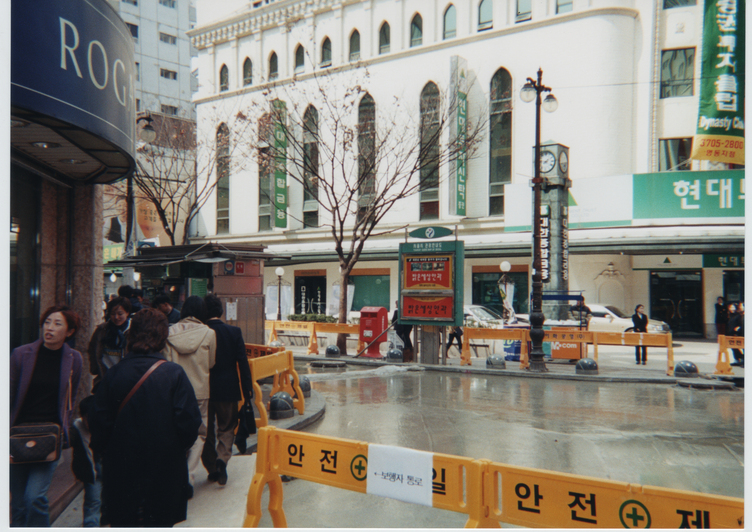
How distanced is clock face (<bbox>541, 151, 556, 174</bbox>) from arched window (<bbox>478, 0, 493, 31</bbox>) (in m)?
7.87

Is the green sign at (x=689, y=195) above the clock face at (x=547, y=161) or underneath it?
underneath

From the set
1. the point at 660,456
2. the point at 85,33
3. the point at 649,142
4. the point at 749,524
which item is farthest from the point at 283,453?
the point at 649,142

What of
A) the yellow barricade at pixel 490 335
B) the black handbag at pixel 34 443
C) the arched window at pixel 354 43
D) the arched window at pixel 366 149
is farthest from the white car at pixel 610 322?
the black handbag at pixel 34 443

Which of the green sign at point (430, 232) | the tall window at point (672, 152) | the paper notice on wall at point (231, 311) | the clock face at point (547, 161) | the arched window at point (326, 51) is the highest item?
the arched window at point (326, 51)

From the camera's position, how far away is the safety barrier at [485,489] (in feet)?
9.72

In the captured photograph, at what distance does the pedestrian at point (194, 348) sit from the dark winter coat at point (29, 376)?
112 centimetres

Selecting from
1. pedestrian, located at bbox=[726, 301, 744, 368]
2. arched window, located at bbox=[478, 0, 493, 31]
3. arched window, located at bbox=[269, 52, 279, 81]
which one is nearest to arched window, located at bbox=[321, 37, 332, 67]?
arched window, located at bbox=[269, 52, 279, 81]

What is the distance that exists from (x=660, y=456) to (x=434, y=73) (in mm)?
22281

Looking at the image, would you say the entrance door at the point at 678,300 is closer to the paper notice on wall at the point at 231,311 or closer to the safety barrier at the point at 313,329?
the safety barrier at the point at 313,329

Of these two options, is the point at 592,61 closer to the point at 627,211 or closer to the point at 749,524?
the point at 627,211

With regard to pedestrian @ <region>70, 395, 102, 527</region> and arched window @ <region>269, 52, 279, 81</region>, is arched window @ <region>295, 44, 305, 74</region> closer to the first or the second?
A: arched window @ <region>269, 52, 279, 81</region>

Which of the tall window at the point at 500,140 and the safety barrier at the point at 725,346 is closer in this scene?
the safety barrier at the point at 725,346

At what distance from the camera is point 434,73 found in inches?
1035

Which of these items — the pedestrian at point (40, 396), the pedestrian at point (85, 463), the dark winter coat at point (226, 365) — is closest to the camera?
the pedestrian at point (40, 396)
